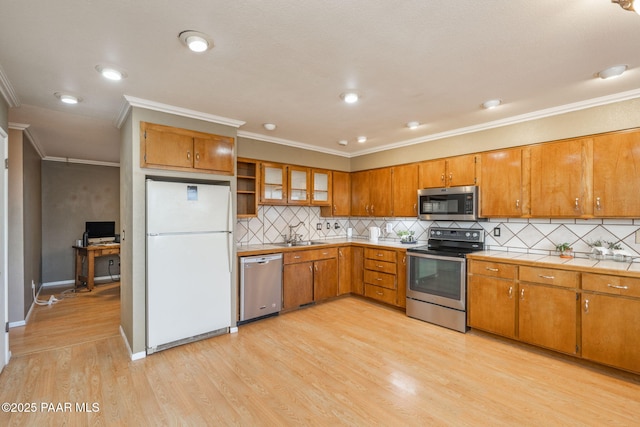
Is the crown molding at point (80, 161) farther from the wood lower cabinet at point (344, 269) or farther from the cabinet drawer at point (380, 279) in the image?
the cabinet drawer at point (380, 279)

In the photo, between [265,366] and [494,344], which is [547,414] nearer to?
[494,344]

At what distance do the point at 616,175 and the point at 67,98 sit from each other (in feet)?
16.9

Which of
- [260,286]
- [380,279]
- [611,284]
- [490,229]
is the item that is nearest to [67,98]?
[260,286]

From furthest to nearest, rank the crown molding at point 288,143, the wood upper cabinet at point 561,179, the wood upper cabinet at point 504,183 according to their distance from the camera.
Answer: the crown molding at point 288,143
the wood upper cabinet at point 504,183
the wood upper cabinet at point 561,179

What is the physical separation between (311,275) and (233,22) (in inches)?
Answer: 132

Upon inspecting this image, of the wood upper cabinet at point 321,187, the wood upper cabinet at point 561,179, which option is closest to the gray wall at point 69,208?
the wood upper cabinet at point 321,187

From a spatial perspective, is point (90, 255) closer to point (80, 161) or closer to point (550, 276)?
point (80, 161)

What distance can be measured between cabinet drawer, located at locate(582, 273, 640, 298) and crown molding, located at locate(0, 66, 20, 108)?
16.5 ft

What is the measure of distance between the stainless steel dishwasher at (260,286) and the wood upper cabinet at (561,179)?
3103 mm

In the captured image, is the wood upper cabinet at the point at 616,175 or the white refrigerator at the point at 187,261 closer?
the wood upper cabinet at the point at 616,175

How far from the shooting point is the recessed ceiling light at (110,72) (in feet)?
7.28

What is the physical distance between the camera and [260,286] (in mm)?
3811

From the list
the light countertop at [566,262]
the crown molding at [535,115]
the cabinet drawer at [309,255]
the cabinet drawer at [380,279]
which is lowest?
the cabinet drawer at [380,279]

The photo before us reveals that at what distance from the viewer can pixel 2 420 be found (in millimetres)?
2000
